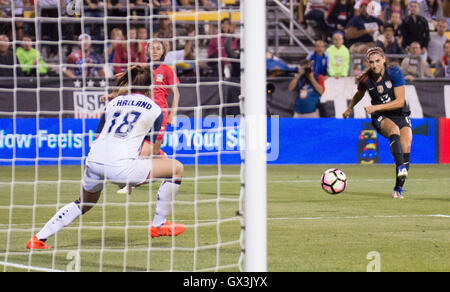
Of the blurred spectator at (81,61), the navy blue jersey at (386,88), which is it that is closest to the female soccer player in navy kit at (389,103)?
the navy blue jersey at (386,88)

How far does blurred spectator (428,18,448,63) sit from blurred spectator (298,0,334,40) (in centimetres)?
284

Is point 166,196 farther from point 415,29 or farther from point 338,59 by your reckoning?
point 415,29

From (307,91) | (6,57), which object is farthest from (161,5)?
(307,91)

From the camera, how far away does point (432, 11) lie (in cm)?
2422

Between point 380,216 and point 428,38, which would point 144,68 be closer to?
point 380,216

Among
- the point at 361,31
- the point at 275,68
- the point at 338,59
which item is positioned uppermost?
the point at 361,31

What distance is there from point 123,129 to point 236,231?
6.30 ft

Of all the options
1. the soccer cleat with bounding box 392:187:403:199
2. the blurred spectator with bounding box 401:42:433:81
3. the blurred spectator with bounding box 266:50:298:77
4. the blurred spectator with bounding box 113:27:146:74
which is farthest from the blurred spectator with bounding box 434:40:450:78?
the soccer cleat with bounding box 392:187:403:199

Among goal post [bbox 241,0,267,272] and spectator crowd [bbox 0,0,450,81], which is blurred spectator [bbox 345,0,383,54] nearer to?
spectator crowd [bbox 0,0,450,81]

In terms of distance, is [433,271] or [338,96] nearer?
[433,271]

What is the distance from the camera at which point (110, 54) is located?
17266 mm

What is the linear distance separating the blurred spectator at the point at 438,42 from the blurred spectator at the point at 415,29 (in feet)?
0.86

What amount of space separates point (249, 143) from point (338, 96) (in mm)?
14568
